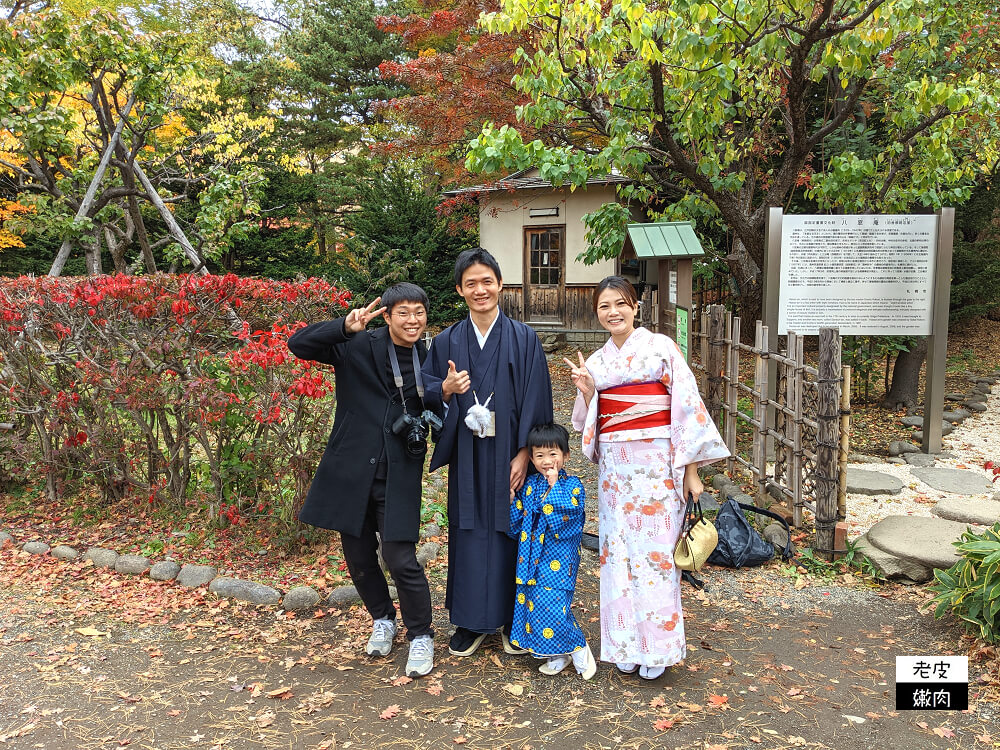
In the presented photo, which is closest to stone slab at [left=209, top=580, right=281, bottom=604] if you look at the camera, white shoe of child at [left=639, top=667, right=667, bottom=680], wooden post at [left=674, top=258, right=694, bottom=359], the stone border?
the stone border

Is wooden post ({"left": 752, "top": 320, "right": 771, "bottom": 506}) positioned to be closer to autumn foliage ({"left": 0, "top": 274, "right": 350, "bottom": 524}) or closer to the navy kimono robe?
the navy kimono robe

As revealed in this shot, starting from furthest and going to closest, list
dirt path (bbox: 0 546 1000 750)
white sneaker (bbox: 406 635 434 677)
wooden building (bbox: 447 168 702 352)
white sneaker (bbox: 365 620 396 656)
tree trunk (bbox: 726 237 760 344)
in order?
wooden building (bbox: 447 168 702 352), tree trunk (bbox: 726 237 760 344), white sneaker (bbox: 365 620 396 656), white sneaker (bbox: 406 635 434 677), dirt path (bbox: 0 546 1000 750)

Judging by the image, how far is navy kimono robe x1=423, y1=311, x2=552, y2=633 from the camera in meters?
3.63

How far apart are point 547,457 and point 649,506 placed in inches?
21.4

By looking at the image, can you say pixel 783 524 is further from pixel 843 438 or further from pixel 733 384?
pixel 733 384

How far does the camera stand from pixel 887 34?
227 inches

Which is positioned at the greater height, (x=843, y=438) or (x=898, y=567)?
(x=843, y=438)

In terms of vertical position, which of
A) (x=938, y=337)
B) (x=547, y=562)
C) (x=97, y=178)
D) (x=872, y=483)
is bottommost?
(x=872, y=483)

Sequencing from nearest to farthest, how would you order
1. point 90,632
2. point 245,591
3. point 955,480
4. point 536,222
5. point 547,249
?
point 90,632 < point 245,591 < point 955,480 < point 536,222 < point 547,249

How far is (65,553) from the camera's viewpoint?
17.2ft

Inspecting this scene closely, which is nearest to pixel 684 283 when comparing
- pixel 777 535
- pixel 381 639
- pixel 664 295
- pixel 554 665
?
pixel 664 295

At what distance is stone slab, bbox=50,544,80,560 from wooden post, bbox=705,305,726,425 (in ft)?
Result: 18.3

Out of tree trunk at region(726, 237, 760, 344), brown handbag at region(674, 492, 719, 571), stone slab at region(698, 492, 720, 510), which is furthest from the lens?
tree trunk at region(726, 237, 760, 344)

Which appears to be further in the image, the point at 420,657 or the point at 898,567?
the point at 898,567
